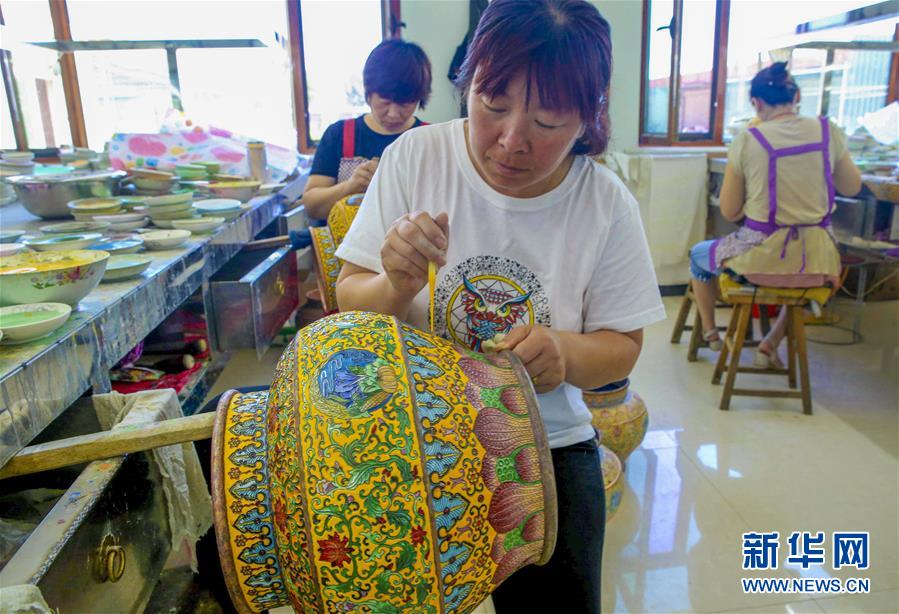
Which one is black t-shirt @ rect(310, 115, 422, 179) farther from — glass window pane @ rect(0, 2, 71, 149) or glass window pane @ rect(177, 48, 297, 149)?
glass window pane @ rect(177, 48, 297, 149)

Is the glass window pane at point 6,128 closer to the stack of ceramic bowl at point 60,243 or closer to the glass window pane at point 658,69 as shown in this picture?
the stack of ceramic bowl at point 60,243

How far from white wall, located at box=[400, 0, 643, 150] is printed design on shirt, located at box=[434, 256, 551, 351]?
3708 mm

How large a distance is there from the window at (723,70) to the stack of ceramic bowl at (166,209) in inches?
158

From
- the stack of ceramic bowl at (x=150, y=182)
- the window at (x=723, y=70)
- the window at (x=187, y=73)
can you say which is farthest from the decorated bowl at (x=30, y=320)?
the window at (x=723, y=70)

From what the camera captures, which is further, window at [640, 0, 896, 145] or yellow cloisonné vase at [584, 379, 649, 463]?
window at [640, 0, 896, 145]

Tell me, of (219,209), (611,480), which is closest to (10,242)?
(219,209)

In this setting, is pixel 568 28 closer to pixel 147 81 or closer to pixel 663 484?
pixel 663 484

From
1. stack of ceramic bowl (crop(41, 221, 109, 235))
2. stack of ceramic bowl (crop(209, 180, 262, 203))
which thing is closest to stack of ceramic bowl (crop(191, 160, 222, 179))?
stack of ceramic bowl (crop(209, 180, 262, 203))

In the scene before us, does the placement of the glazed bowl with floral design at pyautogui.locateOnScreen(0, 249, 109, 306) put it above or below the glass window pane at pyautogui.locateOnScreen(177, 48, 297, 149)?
below

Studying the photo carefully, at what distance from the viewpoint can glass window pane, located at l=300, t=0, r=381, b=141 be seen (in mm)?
4832

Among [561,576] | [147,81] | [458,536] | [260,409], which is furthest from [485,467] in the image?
[147,81]

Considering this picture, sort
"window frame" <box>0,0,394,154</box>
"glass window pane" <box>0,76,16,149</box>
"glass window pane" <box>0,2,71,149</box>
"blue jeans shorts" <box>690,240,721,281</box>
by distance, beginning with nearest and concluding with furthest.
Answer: "glass window pane" <box>0,2,71,149</box> → "glass window pane" <box>0,76,16,149</box> → "blue jeans shorts" <box>690,240,721,281</box> → "window frame" <box>0,0,394,154</box>

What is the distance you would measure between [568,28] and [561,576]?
90 cm

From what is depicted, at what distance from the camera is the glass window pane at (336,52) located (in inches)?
190
